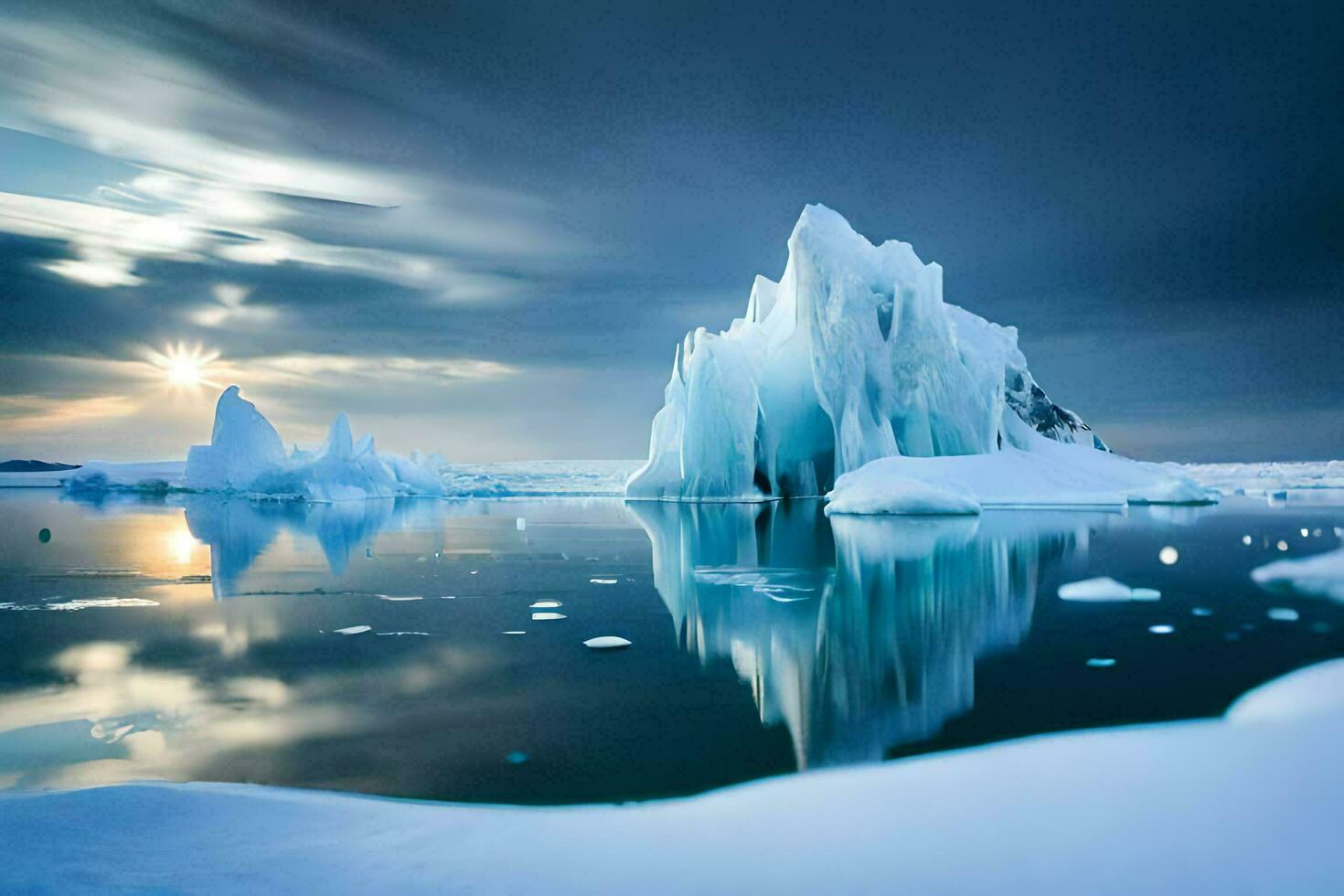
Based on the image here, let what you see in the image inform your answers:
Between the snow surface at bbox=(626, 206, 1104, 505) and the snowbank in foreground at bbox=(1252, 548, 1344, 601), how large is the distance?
17.8 metres

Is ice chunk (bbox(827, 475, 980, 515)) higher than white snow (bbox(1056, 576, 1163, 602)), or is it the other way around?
ice chunk (bbox(827, 475, 980, 515))

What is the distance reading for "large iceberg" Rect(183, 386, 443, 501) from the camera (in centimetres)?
3703

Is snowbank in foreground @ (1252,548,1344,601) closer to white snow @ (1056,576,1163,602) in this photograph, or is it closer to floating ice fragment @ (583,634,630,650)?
white snow @ (1056,576,1163,602)

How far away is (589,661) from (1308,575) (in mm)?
9967

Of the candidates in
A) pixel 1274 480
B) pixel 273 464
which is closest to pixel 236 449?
pixel 273 464

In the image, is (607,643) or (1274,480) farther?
(1274,480)

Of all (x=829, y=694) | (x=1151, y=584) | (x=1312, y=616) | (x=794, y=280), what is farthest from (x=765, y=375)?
(x=829, y=694)

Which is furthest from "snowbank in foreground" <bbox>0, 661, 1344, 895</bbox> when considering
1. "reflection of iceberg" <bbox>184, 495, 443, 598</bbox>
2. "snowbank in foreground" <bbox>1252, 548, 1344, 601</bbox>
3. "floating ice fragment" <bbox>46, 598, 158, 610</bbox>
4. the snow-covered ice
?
the snow-covered ice

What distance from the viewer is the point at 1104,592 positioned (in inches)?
378

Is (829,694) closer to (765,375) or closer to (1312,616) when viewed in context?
(1312,616)

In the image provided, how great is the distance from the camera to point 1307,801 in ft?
10.4

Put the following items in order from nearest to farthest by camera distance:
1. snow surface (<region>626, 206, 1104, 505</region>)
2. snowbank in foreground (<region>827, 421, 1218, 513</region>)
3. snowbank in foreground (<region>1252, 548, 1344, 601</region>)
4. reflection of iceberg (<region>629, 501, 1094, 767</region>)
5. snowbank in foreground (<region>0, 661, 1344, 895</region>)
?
snowbank in foreground (<region>0, 661, 1344, 895</region>), reflection of iceberg (<region>629, 501, 1094, 767</region>), snowbank in foreground (<region>1252, 548, 1344, 601</region>), snowbank in foreground (<region>827, 421, 1218, 513</region>), snow surface (<region>626, 206, 1104, 505</region>)

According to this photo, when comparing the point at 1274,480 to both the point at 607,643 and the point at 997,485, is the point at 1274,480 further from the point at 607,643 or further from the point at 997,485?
the point at 607,643

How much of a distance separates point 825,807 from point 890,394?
96.1 ft
